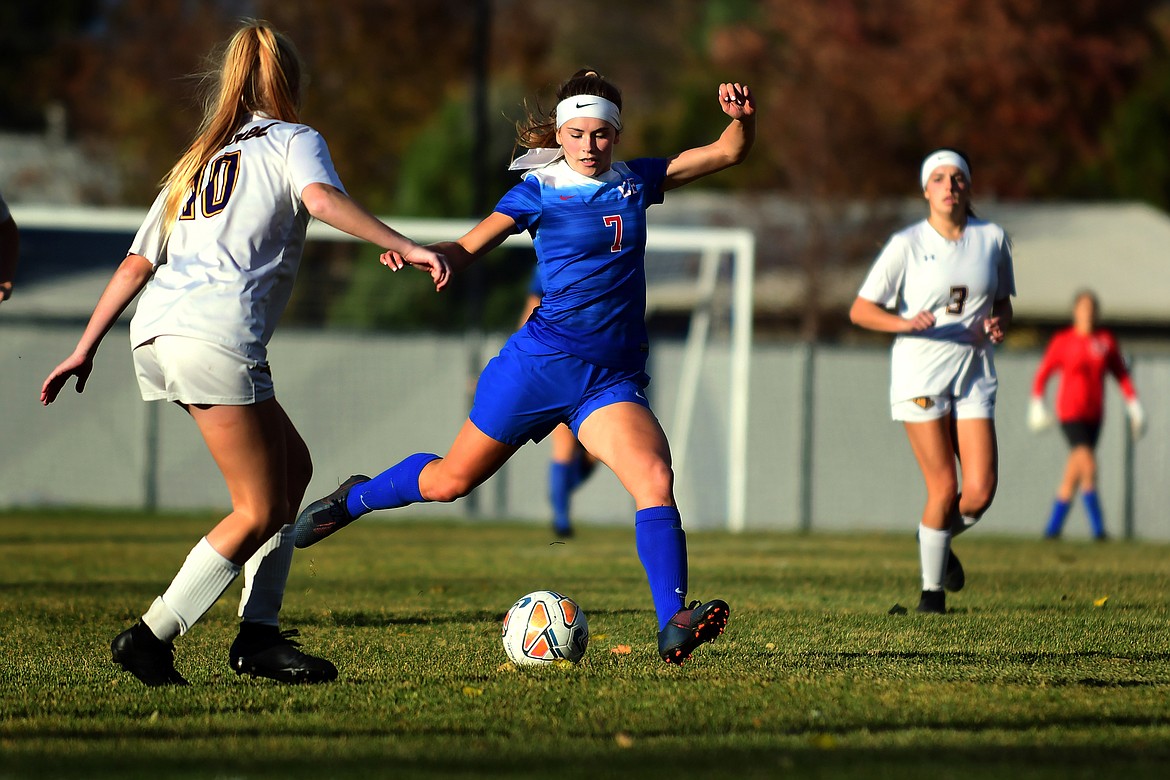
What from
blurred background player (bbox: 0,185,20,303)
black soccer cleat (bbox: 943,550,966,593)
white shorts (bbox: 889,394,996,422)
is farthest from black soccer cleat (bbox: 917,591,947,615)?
blurred background player (bbox: 0,185,20,303)

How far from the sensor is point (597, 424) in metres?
5.95

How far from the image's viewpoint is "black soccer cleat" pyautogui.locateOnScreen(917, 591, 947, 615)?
26.1 feet

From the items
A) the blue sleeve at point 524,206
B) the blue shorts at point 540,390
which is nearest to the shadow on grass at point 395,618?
the blue shorts at point 540,390

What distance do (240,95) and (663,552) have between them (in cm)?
216

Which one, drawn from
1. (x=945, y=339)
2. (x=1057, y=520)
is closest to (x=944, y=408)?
(x=945, y=339)

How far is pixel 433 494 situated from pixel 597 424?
1.00 meters

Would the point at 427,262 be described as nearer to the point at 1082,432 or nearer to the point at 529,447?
the point at 1082,432

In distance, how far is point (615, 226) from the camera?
6.03 metres

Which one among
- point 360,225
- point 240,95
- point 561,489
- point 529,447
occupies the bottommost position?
point 561,489

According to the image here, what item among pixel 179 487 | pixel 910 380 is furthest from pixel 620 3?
pixel 910 380

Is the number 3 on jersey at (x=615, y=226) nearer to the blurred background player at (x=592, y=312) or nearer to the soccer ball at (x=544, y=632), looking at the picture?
the blurred background player at (x=592, y=312)

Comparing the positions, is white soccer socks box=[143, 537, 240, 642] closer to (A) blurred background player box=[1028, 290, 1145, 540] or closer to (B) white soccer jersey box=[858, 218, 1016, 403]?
(B) white soccer jersey box=[858, 218, 1016, 403]

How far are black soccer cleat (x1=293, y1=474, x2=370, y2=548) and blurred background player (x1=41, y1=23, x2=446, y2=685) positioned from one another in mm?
1510

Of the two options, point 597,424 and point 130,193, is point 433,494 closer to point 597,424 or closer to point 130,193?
point 597,424
